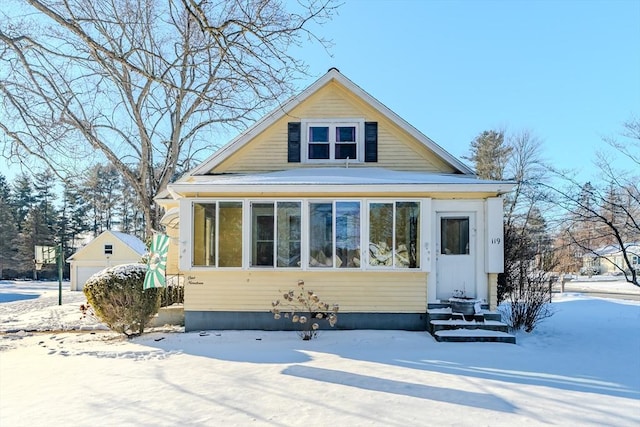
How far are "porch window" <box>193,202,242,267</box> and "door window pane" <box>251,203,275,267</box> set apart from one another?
307 millimetres

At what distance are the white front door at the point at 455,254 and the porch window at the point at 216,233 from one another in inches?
178

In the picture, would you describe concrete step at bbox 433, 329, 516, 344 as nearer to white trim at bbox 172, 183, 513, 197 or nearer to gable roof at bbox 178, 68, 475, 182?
white trim at bbox 172, 183, 513, 197

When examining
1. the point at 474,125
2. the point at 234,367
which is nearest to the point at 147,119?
the point at 234,367

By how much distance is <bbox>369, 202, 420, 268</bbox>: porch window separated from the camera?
27.8 ft

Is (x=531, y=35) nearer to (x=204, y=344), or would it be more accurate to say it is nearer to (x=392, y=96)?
(x=392, y=96)

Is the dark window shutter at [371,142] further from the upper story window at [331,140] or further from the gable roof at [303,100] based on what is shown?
the gable roof at [303,100]

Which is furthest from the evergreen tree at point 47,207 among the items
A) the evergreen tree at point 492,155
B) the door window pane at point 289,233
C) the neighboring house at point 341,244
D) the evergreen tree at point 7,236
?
the door window pane at point 289,233

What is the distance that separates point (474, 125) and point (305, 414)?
28936mm

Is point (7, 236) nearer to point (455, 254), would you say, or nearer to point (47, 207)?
point (47, 207)

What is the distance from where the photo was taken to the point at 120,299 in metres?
8.06

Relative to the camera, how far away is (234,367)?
583cm

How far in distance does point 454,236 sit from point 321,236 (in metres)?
3.03

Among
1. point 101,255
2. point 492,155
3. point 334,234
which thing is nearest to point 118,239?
point 101,255

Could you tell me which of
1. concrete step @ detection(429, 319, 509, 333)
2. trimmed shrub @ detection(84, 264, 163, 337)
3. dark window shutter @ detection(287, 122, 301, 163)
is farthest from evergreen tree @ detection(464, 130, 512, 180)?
trimmed shrub @ detection(84, 264, 163, 337)
